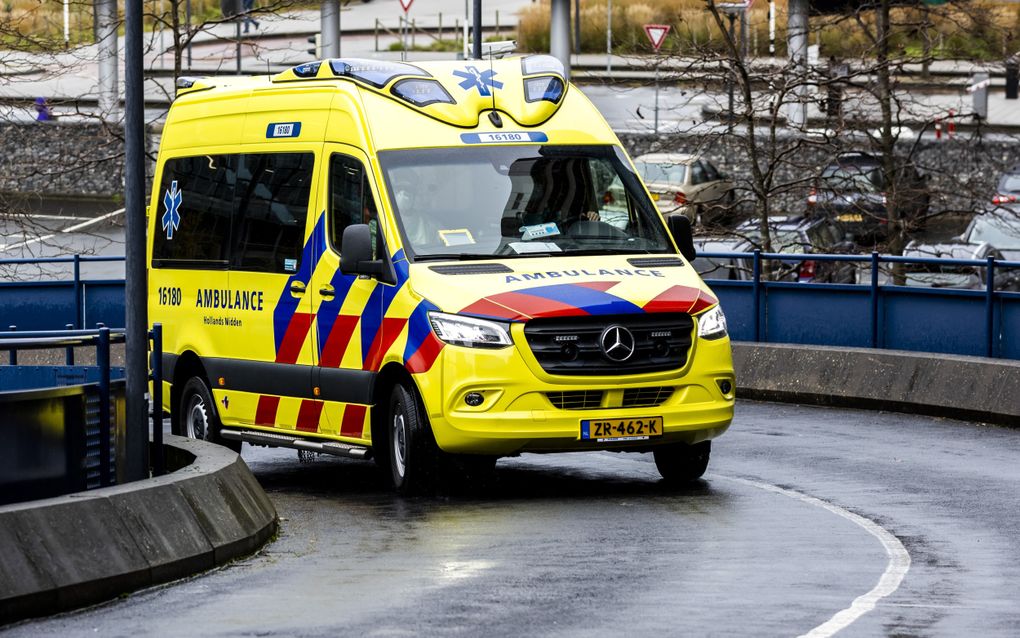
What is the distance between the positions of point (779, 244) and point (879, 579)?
54.2 feet

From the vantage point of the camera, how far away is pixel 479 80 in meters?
13.9

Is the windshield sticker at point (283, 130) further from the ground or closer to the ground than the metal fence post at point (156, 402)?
further from the ground

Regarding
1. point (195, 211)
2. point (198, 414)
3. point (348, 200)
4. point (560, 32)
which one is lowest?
point (198, 414)

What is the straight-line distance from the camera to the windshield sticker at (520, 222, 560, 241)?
43.2ft

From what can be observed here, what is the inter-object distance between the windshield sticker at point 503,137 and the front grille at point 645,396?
2.06 metres

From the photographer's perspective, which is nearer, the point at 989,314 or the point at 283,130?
the point at 283,130

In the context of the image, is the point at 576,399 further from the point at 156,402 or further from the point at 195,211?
the point at 195,211

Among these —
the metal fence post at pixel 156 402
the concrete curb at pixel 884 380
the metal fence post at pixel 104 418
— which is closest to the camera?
the metal fence post at pixel 104 418

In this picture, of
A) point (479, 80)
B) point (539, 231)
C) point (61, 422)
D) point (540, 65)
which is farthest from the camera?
point (540, 65)

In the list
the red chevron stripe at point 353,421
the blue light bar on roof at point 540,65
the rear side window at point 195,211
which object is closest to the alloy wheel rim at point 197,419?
the rear side window at point 195,211

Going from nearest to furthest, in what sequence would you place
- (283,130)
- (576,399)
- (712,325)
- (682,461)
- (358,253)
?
(576,399) → (358,253) → (712,325) → (682,461) → (283,130)

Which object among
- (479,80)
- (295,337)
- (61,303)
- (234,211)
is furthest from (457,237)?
(61,303)

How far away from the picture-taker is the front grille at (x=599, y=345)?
40.4ft

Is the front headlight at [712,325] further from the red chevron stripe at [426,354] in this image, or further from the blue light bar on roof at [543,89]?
the blue light bar on roof at [543,89]
